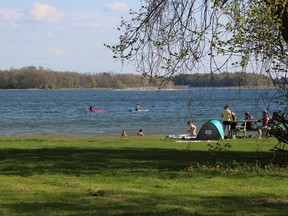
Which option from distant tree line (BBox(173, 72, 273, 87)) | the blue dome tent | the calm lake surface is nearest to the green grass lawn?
the calm lake surface

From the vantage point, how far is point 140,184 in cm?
933

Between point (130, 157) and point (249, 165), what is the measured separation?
10.9ft

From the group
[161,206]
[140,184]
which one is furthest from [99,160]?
[161,206]

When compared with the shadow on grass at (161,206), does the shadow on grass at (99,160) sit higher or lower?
lower

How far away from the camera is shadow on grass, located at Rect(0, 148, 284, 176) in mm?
11398

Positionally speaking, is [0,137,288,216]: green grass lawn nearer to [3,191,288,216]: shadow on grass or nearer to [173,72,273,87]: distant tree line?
[3,191,288,216]: shadow on grass

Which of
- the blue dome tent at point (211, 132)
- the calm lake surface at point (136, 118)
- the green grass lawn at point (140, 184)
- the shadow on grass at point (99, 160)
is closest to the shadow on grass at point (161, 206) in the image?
the green grass lawn at point (140, 184)

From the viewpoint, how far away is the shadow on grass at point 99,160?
449 inches

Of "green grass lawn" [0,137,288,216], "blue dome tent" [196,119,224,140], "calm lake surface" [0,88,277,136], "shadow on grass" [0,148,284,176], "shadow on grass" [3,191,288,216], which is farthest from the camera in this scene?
"blue dome tent" [196,119,224,140]

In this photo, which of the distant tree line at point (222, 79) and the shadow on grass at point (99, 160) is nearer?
the distant tree line at point (222, 79)

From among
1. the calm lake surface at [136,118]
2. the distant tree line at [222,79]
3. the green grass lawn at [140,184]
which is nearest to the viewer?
the green grass lawn at [140,184]

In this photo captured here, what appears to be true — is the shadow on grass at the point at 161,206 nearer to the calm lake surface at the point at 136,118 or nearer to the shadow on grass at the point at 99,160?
the calm lake surface at the point at 136,118

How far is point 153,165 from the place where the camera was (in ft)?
39.7

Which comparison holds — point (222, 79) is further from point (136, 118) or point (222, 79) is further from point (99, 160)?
point (136, 118)
